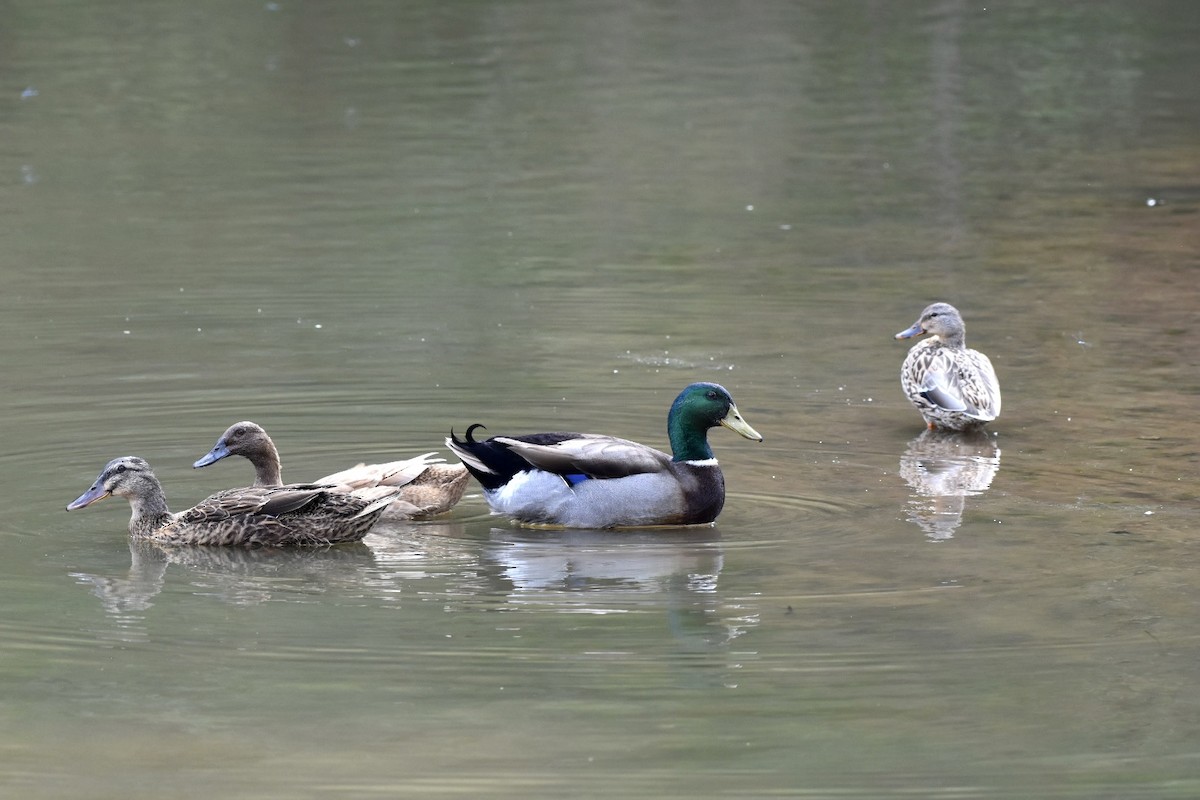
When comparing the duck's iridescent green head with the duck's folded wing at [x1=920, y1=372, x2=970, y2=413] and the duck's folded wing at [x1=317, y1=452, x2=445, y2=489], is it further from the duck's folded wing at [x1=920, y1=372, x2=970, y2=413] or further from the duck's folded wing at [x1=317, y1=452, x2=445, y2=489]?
the duck's folded wing at [x1=920, y1=372, x2=970, y2=413]

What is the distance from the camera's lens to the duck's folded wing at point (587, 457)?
964 cm

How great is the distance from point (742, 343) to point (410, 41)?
1848 centimetres

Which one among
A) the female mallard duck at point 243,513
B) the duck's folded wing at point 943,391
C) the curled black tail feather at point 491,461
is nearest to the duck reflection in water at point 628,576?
the curled black tail feather at point 491,461

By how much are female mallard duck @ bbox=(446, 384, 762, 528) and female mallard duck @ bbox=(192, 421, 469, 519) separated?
0.21m

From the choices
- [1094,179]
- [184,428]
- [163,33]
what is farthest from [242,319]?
[163,33]

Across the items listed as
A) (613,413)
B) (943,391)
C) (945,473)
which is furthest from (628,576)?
(943,391)

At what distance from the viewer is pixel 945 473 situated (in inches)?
420

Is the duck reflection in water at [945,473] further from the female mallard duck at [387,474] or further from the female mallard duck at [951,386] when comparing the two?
the female mallard duck at [387,474]

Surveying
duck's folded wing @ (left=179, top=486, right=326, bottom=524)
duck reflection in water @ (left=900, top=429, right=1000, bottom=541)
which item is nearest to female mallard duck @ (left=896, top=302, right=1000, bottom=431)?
duck reflection in water @ (left=900, top=429, right=1000, bottom=541)

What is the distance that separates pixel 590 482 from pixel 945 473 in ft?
6.97

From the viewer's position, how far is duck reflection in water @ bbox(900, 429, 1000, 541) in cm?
965

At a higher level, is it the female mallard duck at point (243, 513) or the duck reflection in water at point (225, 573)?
the female mallard duck at point (243, 513)

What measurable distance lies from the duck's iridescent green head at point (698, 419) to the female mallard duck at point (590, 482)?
69 millimetres

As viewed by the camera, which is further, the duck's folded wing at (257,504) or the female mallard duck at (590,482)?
the female mallard duck at (590,482)
